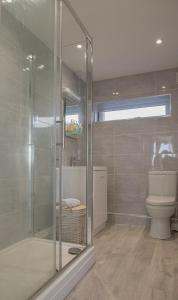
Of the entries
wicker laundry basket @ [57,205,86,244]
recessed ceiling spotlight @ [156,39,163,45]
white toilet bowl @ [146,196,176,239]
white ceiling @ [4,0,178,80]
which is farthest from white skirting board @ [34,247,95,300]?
recessed ceiling spotlight @ [156,39,163,45]

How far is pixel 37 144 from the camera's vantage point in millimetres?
2035

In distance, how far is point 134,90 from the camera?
3523 mm

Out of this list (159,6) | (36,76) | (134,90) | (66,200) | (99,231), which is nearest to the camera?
(159,6)

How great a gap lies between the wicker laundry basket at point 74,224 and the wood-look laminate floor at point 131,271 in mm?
271

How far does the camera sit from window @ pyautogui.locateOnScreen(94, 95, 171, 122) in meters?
3.41

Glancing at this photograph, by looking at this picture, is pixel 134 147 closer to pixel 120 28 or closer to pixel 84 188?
pixel 84 188

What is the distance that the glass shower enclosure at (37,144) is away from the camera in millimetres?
1750

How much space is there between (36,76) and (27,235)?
1555mm

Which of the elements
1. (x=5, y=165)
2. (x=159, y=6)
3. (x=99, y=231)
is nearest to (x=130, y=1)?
(x=159, y=6)

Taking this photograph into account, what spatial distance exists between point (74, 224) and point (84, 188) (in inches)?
15.6

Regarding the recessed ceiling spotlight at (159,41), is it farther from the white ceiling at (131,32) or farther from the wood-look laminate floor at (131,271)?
the wood-look laminate floor at (131,271)

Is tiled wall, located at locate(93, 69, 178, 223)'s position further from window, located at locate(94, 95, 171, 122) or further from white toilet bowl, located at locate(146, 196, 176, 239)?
white toilet bowl, located at locate(146, 196, 176, 239)

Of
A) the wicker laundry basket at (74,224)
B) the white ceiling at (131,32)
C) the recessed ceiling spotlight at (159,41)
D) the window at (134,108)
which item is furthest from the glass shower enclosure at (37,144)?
the window at (134,108)

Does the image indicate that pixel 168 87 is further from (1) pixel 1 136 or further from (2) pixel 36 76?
(1) pixel 1 136
